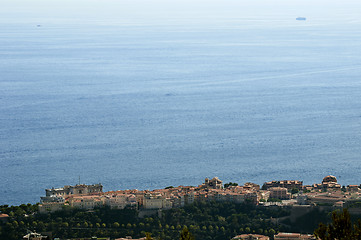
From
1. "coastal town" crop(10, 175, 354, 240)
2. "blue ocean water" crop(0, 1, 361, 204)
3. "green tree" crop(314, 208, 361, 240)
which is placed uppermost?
"blue ocean water" crop(0, 1, 361, 204)

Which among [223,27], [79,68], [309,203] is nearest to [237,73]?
[79,68]

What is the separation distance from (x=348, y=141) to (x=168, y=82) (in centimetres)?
2834

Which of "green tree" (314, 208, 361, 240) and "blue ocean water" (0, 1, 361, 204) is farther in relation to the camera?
"blue ocean water" (0, 1, 361, 204)

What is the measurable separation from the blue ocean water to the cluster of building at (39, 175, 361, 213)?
19.7 feet

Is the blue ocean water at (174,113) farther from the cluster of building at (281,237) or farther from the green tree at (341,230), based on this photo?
the green tree at (341,230)

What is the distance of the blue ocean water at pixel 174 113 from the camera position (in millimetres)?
40469

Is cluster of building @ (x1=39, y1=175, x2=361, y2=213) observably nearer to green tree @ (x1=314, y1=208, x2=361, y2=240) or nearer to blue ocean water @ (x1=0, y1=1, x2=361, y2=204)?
blue ocean water @ (x1=0, y1=1, x2=361, y2=204)

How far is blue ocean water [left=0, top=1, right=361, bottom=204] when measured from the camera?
40.5 metres

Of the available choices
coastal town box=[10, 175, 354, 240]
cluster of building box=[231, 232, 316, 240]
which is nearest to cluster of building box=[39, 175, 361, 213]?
coastal town box=[10, 175, 354, 240]

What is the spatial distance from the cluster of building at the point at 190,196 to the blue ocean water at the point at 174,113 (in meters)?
5.99

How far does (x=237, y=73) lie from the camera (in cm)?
8006

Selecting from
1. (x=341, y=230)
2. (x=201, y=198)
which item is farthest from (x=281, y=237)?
(x=341, y=230)

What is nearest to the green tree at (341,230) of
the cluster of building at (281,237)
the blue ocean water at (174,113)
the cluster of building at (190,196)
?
the cluster of building at (281,237)

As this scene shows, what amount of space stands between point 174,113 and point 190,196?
28.6m
